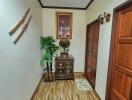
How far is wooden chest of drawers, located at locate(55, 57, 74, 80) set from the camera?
363 centimetres

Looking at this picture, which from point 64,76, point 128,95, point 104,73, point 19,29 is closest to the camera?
point 128,95

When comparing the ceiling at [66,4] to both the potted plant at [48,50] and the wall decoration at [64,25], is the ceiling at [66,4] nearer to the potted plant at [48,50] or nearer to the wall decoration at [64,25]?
the wall decoration at [64,25]

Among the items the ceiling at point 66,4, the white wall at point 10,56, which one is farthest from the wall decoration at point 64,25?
the white wall at point 10,56

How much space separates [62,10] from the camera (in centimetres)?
391

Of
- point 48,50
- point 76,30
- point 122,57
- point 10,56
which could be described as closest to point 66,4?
point 76,30

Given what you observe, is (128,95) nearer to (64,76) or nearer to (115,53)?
(115,53)

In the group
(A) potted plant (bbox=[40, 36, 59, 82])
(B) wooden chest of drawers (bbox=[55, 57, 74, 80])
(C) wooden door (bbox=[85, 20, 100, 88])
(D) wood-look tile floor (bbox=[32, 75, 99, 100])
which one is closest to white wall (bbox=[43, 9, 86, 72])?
(C) wooden door (bbox=[85, 20, 100, 88])

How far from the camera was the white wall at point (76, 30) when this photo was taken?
393cm

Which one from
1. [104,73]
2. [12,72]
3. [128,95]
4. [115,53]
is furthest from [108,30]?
[12,72]

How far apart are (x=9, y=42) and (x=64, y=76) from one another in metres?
2.56

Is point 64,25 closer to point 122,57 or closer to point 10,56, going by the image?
point 122,57

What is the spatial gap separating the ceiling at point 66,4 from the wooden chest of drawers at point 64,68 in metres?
1.75

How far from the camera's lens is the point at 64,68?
3.72 meters

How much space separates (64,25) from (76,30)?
0.48 metres
